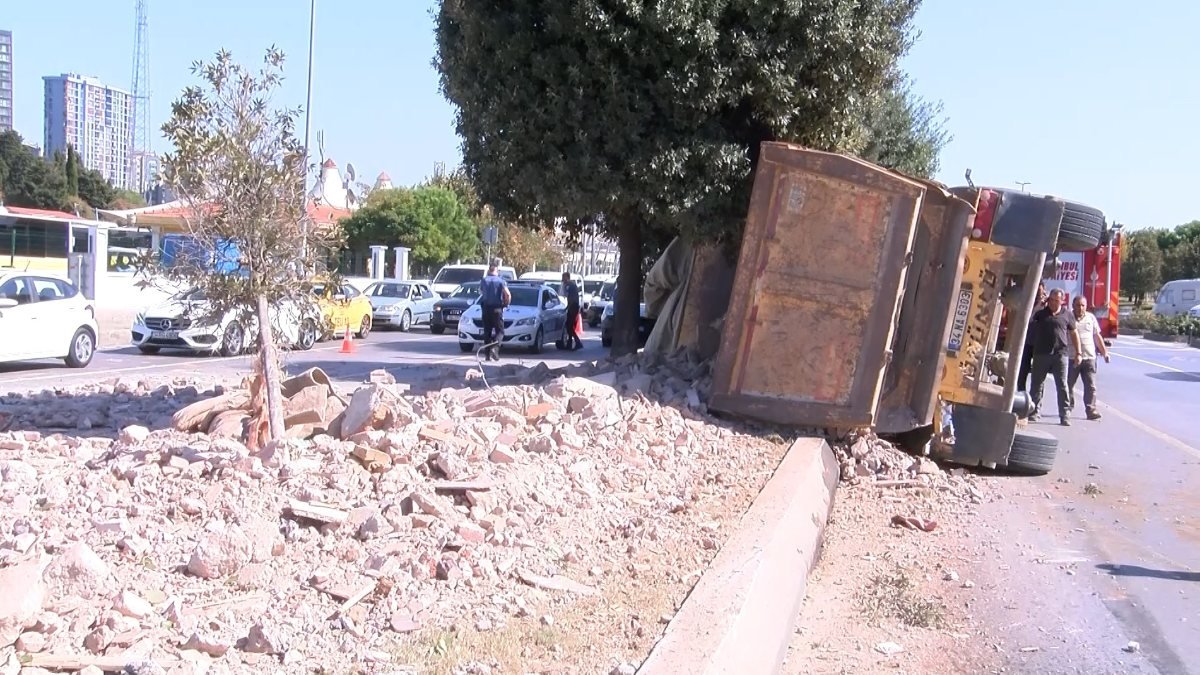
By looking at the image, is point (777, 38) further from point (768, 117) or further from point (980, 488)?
point (980, 488)

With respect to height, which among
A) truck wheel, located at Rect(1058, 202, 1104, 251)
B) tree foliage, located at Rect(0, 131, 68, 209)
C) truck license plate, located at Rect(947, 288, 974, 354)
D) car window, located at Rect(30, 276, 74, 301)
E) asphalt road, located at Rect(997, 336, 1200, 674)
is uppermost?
truck wheel, located at Rect(1058, 202, 1104, 251)

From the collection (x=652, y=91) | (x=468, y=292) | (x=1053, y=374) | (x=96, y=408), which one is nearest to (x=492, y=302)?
(x=652, y=91)

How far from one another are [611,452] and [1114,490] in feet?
17.0

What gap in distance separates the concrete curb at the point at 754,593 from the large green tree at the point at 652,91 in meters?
4.46

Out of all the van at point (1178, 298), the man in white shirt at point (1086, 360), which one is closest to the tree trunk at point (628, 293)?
the man in white shirt at point (1086, 360)

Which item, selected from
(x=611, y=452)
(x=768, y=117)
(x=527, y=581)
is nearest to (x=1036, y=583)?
(x=611, y=452)

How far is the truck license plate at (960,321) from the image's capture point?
10070mm

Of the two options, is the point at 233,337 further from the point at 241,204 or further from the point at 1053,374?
the point at 1053,374

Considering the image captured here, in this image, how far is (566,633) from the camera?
5000mm

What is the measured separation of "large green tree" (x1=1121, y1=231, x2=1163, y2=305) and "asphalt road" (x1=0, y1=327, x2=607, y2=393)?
162 feet

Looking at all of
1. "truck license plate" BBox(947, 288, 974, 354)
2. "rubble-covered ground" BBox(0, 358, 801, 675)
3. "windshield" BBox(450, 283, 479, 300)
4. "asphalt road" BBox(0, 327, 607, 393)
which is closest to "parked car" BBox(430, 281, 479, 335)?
"windshield" BBox(450, 283, 479, 300)

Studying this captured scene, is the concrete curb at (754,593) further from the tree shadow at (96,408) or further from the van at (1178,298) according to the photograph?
the van at (1178,298)

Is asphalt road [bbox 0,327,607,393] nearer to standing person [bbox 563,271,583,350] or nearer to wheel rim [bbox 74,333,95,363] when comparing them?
wheel rim [bbox 74,333,95,363]

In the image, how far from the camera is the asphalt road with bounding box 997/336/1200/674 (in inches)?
237
